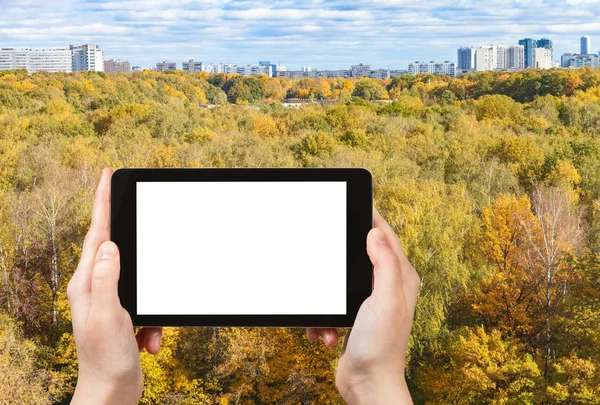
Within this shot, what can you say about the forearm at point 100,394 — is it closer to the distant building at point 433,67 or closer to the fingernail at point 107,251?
the fingernail at point 107,251

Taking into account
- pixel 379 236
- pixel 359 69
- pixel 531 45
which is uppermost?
pixel 531 45

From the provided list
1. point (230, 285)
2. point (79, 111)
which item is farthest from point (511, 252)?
point (79, 111)

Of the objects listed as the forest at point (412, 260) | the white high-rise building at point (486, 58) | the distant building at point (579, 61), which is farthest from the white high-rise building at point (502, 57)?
the forest at point (412, 260)

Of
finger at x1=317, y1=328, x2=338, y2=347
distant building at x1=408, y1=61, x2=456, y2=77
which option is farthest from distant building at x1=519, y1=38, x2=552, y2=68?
finger at x1=317, y1=328, x2=338, y2=347

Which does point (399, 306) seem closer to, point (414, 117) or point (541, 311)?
point (541, 311)

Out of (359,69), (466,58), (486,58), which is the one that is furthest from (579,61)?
(359,69)

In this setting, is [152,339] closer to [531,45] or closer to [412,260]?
[412,260]
